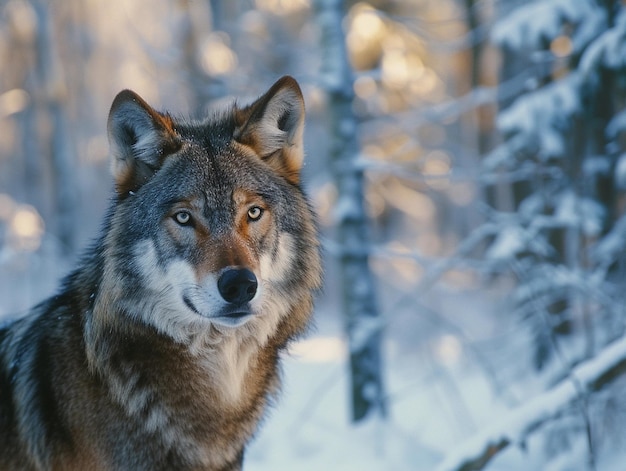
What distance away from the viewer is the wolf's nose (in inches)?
120

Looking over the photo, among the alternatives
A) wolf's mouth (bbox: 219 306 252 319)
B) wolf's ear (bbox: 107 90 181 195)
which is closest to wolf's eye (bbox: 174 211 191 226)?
wolf's ear (bbox: 107 90 181 195)

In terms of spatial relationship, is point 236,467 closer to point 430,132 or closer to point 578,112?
point 578,112

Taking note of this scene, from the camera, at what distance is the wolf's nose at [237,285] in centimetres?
306

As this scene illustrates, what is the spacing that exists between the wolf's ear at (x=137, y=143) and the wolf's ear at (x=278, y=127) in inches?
15.9

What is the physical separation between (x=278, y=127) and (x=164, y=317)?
4.02 feet

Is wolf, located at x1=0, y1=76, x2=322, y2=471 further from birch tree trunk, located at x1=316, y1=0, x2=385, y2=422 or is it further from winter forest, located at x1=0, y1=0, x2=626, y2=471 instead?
birch tree trunk, located at x1=316, y1=0, x2=385, y2=422

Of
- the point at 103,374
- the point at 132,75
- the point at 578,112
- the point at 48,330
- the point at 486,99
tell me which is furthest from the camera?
the point at 132,75

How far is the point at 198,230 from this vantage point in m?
3.29

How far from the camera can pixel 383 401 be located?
7602mm

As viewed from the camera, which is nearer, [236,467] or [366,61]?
[236,467]

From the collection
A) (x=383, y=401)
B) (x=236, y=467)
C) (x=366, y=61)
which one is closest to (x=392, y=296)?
(x=366, y=61)

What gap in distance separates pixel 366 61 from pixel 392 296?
6.60 meters

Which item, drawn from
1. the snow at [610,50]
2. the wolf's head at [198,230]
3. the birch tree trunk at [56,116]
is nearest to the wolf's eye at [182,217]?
the wolf's head at [198,230]

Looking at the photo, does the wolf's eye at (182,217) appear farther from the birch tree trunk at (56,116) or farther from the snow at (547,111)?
the birch tree trunk at (56,116)
